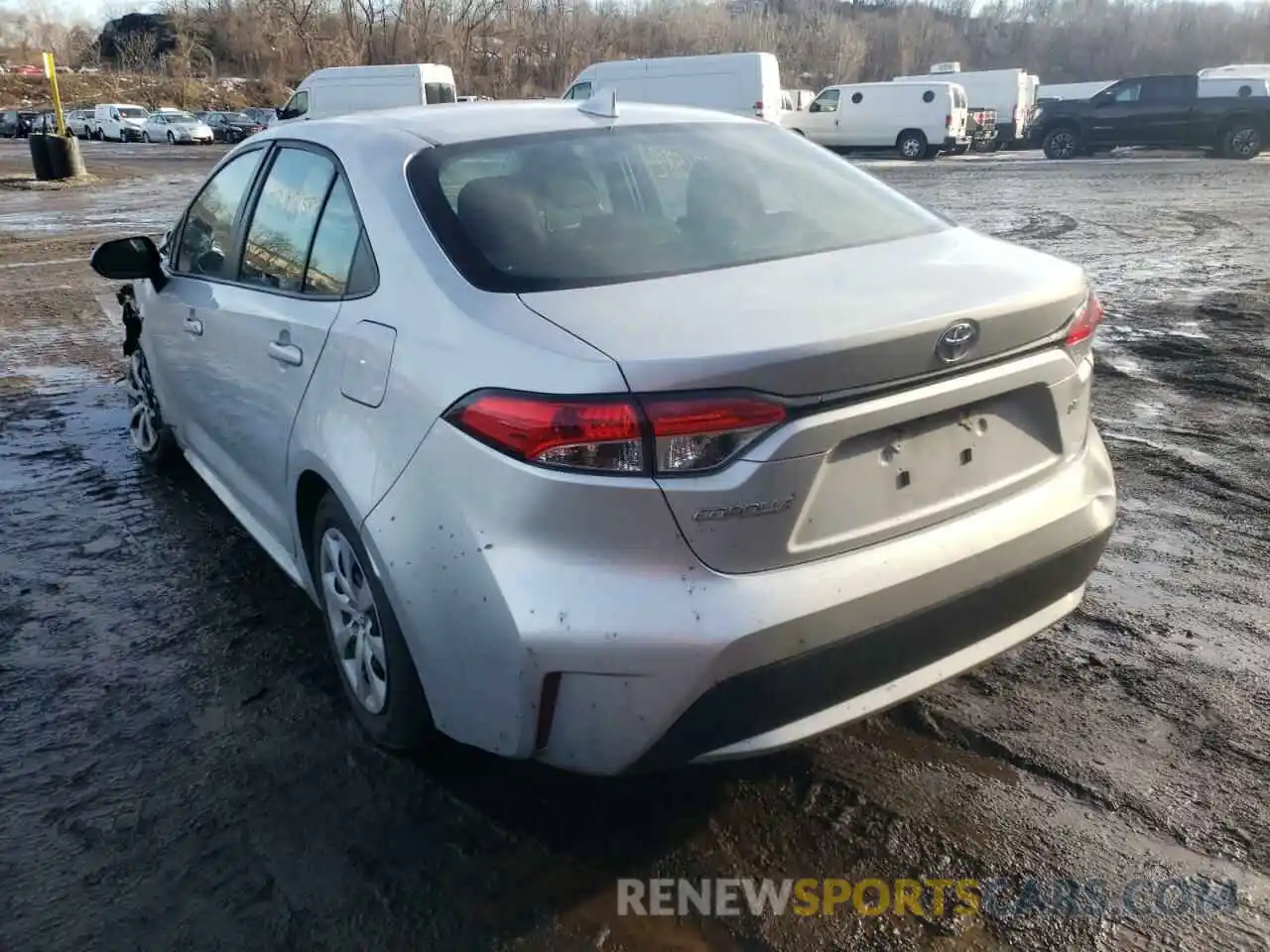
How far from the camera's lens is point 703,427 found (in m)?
2.05

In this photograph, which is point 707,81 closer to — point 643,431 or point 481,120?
point 481,120

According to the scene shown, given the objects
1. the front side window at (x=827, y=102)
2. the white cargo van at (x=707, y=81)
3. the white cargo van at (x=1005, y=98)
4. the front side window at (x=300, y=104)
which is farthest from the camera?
the white cargo van at (x=1005, y=98)

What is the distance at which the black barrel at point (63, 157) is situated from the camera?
2369cm

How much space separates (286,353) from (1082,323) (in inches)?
83.1

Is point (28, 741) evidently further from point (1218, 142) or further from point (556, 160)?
point (1218, 142)

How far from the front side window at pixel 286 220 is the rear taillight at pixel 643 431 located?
1.31 meters

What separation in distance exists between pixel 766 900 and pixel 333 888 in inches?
38.4

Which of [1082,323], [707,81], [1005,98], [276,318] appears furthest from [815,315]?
[1005,98]

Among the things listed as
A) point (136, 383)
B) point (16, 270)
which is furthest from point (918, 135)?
point (136, 383)

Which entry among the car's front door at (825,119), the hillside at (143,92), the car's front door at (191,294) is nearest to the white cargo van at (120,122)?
the hillside at (143,92)

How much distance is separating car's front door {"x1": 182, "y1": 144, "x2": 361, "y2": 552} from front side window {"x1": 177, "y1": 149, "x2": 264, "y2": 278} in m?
0.20

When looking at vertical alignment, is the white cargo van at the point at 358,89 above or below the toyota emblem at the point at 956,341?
above

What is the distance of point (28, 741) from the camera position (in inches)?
119

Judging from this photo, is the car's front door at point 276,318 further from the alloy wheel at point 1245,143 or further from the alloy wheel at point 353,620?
the alloy wheel at point 1245,143
